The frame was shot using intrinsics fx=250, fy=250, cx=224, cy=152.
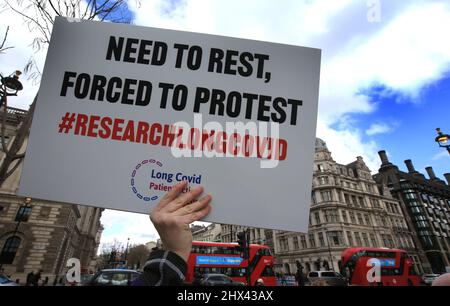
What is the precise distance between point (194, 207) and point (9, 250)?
3094cm

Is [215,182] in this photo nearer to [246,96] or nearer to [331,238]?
[246,96]

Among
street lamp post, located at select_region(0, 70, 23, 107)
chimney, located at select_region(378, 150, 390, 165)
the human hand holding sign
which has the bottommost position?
the human hand holding sign

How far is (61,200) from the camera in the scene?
1495 millimetres

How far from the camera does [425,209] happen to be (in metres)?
58.2

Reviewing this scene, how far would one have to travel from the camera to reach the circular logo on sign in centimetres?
152

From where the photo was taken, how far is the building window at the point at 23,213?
24942mm

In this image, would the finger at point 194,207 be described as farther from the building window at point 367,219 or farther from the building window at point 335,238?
the building window at point 367,219

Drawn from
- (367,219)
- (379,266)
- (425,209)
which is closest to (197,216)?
(379,266)

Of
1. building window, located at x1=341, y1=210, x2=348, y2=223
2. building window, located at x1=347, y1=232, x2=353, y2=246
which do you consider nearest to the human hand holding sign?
building window, located at x1=347, y1=232, x2=353, y2=246

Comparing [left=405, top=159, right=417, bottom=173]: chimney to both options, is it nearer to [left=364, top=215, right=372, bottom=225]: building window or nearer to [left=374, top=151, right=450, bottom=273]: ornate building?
[left=374, top=151, right=450, bottom=273]: ornate building

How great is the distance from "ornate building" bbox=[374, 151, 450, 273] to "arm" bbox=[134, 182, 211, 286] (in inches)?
2703

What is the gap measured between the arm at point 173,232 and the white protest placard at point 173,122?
0.10 meters

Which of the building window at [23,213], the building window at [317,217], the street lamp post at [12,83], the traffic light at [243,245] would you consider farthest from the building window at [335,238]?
the street lamp post at [12,83]

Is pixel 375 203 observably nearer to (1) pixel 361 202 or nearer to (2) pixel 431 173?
(1) pixel 361 202
